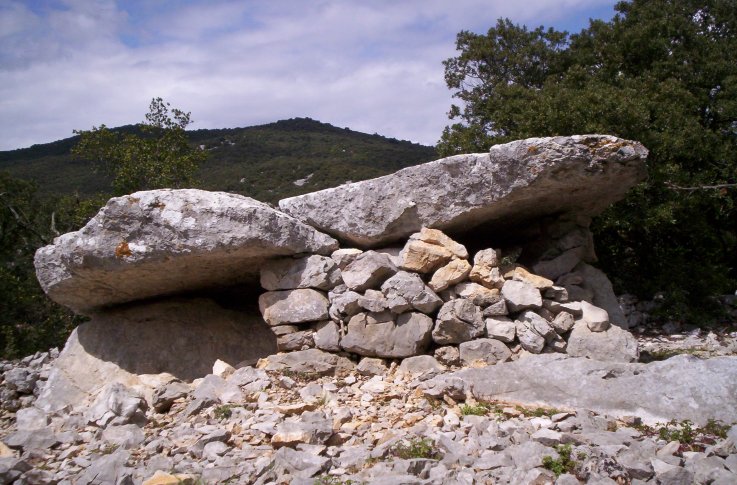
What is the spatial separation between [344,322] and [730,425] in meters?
3.35

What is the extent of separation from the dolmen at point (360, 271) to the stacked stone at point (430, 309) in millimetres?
14

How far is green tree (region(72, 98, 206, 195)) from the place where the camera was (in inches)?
473

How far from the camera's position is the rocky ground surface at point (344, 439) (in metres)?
3.44

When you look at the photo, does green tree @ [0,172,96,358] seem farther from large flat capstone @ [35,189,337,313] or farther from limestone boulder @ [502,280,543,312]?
limestone boulder @ [502,280,543,312]

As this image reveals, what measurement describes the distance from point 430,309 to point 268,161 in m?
29.9

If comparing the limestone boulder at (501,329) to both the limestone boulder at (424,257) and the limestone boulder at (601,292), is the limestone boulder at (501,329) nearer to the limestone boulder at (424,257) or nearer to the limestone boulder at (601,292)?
the limestone boulder at (424,257)

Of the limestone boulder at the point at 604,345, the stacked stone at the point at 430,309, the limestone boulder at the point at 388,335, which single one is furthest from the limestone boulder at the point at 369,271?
the limestone boulder at the point at 604,345

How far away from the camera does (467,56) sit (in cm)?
1524

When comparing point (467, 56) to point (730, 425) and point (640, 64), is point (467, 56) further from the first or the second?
point (730, 425)

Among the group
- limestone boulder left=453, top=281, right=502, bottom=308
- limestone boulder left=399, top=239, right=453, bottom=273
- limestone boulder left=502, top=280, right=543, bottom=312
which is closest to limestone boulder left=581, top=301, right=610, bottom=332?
limestone boulder left=502, top=280, right=543, bottom=312

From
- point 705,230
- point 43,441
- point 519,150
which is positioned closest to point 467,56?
point 705,230

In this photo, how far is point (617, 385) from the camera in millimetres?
4516

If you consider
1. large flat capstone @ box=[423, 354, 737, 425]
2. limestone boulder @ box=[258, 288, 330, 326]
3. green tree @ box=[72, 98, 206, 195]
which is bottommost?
large flat capstone @ box=[423, 354, 737, 425]

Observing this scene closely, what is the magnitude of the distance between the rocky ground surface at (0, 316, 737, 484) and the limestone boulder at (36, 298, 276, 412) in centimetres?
95
